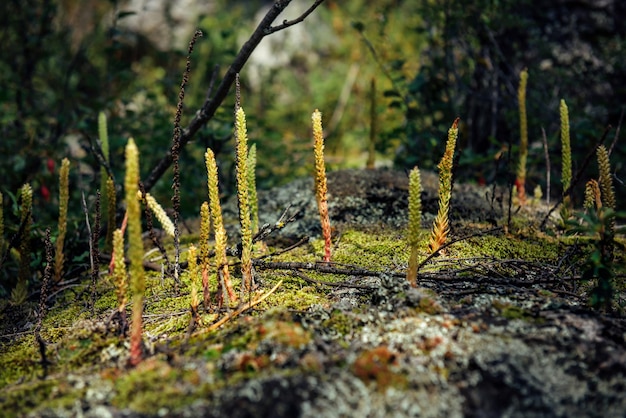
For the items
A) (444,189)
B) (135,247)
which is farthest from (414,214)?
(135,247)

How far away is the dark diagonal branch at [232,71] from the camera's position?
8.18 feet

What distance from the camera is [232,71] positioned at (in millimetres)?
2670

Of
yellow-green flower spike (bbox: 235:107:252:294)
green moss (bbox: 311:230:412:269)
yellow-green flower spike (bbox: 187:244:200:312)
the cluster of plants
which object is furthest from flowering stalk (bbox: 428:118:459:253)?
yellow-green flower spike (bbox: 187:244:200:312)

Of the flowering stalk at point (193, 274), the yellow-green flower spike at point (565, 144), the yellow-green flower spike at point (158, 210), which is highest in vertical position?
the yellow-green flower spike at point (565, 144)

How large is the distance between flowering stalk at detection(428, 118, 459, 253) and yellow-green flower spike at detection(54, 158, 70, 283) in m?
1.65

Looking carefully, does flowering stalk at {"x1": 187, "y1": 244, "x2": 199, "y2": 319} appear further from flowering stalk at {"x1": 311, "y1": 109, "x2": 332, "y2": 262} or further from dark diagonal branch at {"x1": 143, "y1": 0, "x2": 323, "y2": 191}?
dark diagonal branch at {"x1": 143, "y1": 0, "x2": 323, "y2": 191}

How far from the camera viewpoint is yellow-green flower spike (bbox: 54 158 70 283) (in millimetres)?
2430

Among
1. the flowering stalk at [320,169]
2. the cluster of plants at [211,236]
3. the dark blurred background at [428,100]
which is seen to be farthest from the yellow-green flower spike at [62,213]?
the flowering stalk at [320,169]

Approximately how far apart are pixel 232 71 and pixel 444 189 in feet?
4.00

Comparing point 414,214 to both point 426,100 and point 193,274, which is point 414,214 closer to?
point 193,274

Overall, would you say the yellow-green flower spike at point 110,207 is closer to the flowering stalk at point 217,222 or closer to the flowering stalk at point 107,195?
the flowering stalk at point 107,195

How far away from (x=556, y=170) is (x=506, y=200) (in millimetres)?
980

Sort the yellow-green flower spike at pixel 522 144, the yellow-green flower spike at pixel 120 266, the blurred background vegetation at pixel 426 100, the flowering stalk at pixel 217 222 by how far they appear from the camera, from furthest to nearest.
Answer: the blurred background vegetation at pixel 426 100 → the yellow-green flower spike at pixel 522 144 → the flowering stalk at pixel 217 222 → the yellow-green flower spike at pixel 120 266

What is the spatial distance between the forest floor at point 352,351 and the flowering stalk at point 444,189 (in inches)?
5.0
